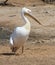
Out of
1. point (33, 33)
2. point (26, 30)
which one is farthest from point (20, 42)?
point (33, 33)

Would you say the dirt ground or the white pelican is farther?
the white pelican

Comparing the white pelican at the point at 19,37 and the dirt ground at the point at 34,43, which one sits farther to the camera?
the white pelican at the point at 19,37

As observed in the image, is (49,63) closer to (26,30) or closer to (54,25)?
(26,30)

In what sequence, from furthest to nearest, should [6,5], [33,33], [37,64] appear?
[6,5]
[33,33]
[37,64]

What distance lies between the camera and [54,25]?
43.7ft

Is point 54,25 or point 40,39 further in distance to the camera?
point 54,25

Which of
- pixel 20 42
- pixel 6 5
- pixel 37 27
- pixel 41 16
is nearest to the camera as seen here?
pixel 20 42

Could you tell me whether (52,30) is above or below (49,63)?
below

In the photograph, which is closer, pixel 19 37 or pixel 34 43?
pixel 19 37

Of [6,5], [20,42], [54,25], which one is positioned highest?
[20,42]

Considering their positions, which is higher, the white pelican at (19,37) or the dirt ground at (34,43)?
the white pelican at (19,37)

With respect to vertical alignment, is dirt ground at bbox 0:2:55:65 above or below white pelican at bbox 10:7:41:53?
below

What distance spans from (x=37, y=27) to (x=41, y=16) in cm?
339

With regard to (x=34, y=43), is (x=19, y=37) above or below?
above
